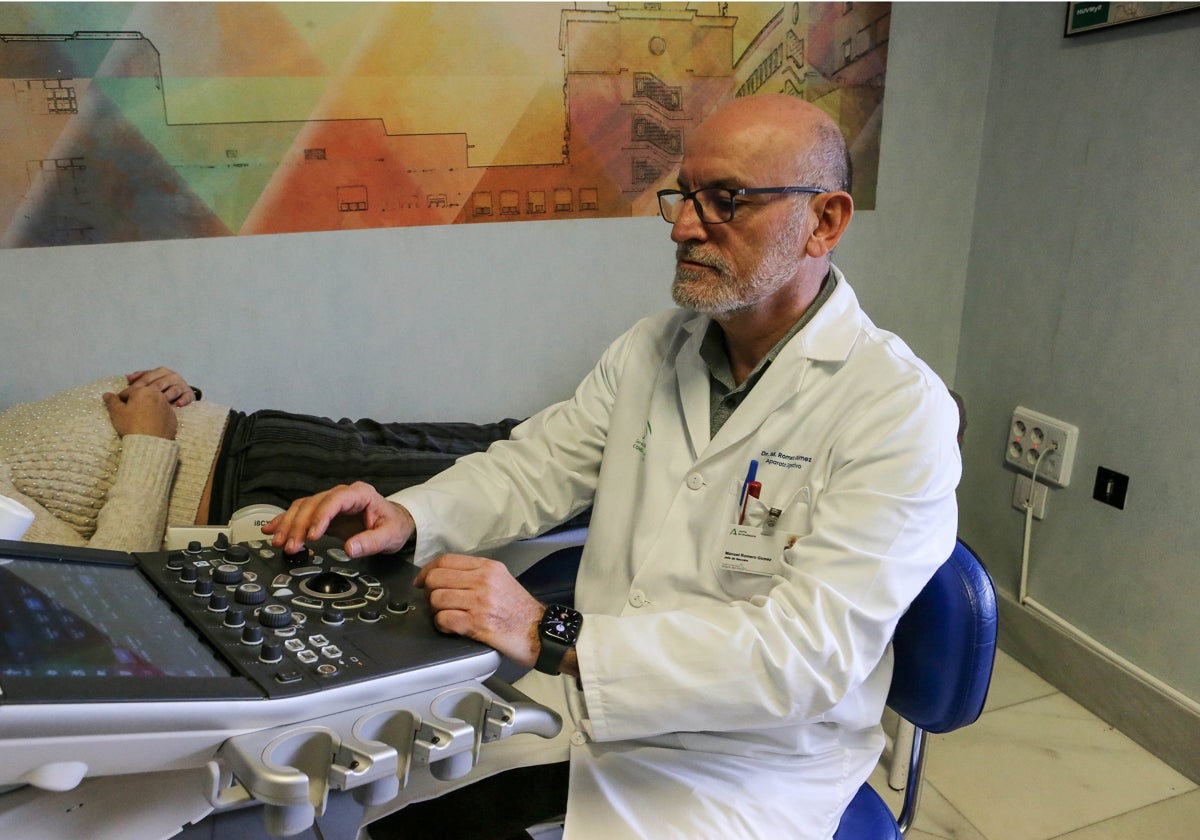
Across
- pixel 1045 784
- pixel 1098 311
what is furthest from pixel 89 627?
pixel 1098 311

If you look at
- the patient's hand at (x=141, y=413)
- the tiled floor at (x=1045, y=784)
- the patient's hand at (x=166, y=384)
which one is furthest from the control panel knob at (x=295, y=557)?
the tiled floor at (x=1045, y=784)

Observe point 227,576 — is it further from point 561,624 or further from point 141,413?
point 141,413

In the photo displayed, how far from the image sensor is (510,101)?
213 centimetres

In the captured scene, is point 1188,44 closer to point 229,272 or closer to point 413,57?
point 413,57

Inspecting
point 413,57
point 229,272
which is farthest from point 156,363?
point 413,57

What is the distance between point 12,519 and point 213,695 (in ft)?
1.33

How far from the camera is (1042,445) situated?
7.77ft

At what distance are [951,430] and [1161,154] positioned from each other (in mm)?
1295

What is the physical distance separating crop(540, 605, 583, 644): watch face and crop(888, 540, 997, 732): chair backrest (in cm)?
43

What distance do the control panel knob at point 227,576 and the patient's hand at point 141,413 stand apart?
3.22 feet

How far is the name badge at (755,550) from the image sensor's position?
1160mm

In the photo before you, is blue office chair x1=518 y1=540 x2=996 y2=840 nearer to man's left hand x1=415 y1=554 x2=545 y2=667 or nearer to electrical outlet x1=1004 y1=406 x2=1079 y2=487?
man's left hand x1=415 y1=554 x2=545 y2=667

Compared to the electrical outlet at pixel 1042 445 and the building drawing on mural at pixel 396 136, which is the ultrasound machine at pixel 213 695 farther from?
the electrical outlet at pixel 1042 445

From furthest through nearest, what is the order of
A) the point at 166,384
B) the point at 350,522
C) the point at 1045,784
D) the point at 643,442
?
the point at 1045,784 → the point at 166,384 → the point at 643,442 → the point at 350,522
